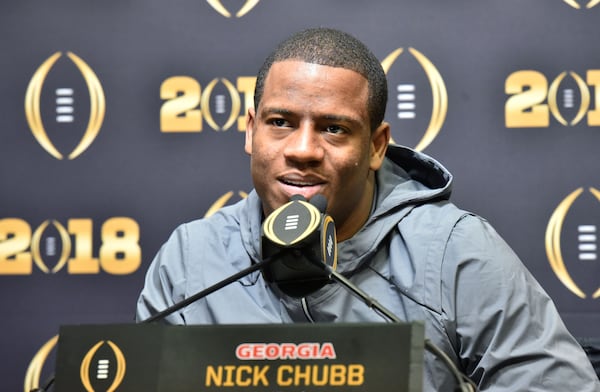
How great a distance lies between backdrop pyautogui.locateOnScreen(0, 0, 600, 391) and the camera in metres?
1.84

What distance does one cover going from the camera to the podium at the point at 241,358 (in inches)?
34.5

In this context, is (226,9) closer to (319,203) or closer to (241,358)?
(319,203)

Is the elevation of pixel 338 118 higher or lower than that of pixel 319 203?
higher

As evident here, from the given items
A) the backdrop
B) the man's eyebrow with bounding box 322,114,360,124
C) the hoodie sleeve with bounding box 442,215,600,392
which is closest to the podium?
the hoodie sleeve with bounding box 442,215,600,392

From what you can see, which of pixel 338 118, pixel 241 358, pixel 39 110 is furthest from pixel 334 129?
pixel 39 110

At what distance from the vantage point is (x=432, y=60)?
6.13ft

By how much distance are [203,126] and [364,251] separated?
2.15 feet

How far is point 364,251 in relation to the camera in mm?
1364

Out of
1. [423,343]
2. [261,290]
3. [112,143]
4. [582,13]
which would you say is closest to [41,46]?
[112,143]

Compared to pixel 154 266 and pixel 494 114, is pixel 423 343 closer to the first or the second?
pixel 154 266

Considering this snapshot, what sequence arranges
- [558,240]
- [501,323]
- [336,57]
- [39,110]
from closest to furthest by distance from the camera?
[501,323] → [336,57] → [558,240] → [39,110]

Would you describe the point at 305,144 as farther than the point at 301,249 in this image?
Yes

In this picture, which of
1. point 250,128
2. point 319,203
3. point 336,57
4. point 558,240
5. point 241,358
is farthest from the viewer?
point 558,240

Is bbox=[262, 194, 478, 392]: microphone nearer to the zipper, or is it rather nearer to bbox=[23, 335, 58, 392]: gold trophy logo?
the zipper
